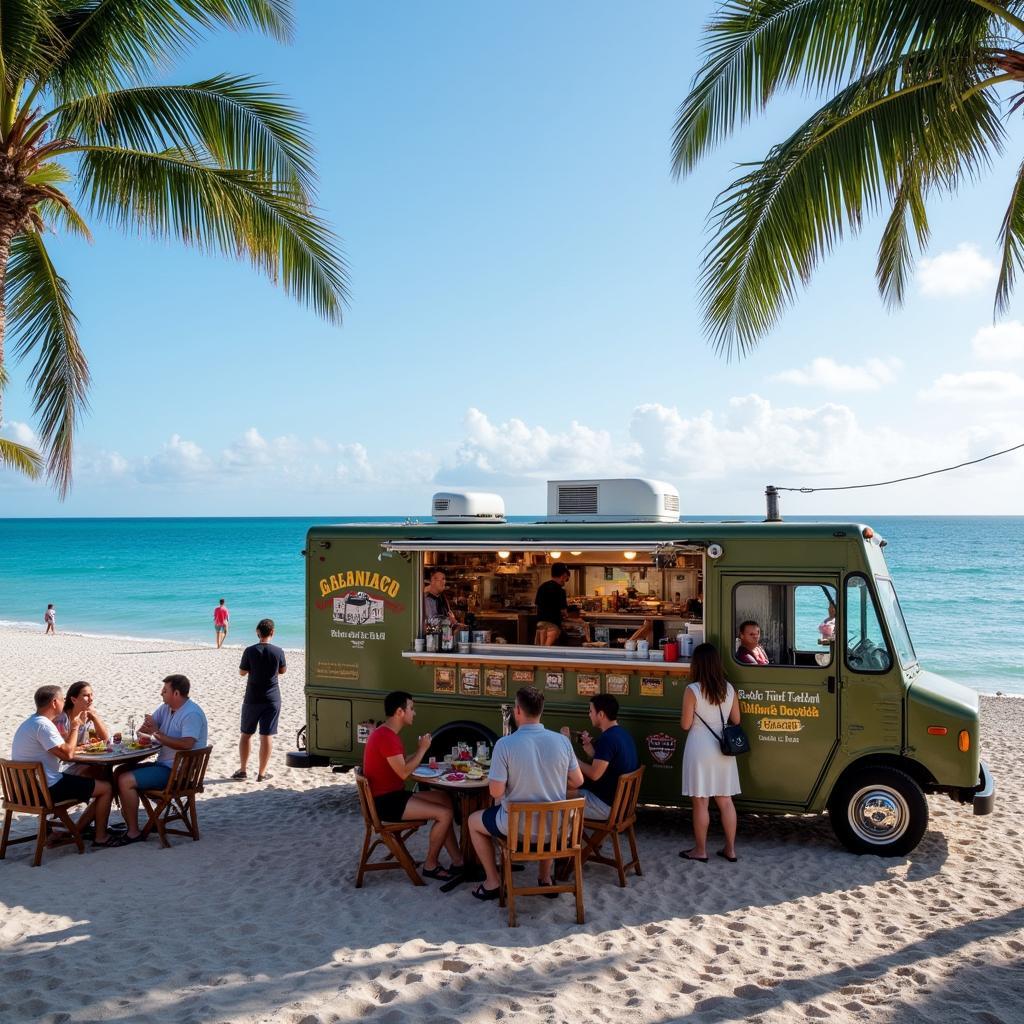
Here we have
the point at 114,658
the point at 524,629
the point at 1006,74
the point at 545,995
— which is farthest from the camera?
the point at 114,658

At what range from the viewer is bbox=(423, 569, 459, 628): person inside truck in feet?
26.7

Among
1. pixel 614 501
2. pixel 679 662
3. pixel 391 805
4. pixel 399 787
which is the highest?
pixel 614 501

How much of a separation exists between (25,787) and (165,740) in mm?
1006

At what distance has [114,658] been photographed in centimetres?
2336

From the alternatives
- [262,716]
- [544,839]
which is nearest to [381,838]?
[544,839]

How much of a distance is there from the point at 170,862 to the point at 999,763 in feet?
29.8

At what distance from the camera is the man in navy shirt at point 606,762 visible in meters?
6.35

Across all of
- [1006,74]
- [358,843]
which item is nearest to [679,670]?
[358,843]

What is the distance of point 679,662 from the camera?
7.27 metres

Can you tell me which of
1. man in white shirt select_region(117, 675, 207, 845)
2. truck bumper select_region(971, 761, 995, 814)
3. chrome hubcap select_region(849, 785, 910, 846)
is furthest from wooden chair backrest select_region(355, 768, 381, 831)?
truck bumper select_region(971, 761, 995, 814)

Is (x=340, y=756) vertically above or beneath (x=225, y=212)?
beneath

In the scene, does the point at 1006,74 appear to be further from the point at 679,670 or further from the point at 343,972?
the point at 343,972

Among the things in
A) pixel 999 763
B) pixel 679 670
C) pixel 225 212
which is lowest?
pixel 999 763

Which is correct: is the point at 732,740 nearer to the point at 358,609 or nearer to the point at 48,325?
the point at 358,609
